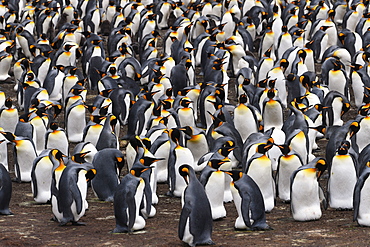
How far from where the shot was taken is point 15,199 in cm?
969

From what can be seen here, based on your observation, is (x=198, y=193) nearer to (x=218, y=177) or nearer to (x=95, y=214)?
(x=218, y=177)

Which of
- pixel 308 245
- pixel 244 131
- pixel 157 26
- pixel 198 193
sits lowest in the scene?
pixel 308 245

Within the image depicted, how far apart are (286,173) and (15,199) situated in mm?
3369

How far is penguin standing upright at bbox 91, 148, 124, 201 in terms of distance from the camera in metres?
9.30

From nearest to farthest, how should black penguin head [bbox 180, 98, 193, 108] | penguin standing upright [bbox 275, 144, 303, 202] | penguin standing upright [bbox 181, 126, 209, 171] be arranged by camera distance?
penguin standing upright [bbox 275, 144, 303, 202] < penguin standing upright [bbox 181, 126, 209, 171] < black penguin head [bbox 180, 98, 193, 108]

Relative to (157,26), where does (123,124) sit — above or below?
below

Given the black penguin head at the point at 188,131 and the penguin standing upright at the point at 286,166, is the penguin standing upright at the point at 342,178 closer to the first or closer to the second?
the penguin standing upright at the point at 286,166

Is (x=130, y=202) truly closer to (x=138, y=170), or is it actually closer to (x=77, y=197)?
(x=138, y=170)

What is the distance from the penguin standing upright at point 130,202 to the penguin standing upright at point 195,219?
656 millimetres

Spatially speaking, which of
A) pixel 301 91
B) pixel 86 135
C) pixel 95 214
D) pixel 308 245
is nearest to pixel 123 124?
pixel 86 135

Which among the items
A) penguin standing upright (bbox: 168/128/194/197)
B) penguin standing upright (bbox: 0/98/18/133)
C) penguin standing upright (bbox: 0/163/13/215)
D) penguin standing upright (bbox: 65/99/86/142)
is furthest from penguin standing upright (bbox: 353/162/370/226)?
penguin standing upright (bbox: 0/98/18/133)

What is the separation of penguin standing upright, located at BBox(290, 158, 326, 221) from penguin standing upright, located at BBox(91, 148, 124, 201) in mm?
2261

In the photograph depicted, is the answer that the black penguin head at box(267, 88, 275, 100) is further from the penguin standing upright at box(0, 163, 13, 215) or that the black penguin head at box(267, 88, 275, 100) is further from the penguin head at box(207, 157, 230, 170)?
the penguin standing upright at box(0, 163, 13, 215)

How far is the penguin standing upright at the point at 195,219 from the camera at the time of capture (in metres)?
7.26
